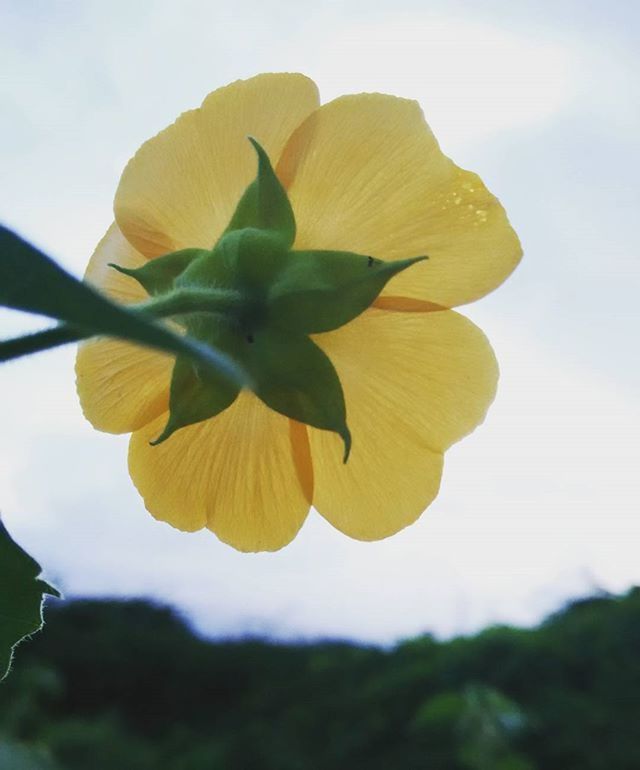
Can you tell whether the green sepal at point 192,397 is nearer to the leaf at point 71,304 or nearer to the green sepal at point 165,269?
the green sepal at point 165,269

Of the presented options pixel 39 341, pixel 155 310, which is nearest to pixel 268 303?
pixel 155 310

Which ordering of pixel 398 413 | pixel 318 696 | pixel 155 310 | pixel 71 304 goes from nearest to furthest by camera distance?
pixel 71 304, pixel 155 310, pixel 398 413, pixel 318 696

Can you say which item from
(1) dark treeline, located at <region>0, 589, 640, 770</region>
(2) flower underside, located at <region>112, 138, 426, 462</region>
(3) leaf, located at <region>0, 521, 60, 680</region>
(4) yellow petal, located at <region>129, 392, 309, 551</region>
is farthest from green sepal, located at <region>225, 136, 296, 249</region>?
(1) dark treeline, located at <region>0, 589, 640, 770</region>

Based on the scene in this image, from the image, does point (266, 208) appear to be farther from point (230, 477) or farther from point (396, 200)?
point (230, 477)

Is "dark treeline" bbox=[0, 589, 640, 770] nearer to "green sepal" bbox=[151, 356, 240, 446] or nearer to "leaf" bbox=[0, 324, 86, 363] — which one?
"green sepal" bbox=[151, 356, 240, 446]

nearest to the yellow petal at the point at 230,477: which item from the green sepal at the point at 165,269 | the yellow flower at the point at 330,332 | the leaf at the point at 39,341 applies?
the yellow flower at the point at 330,332
